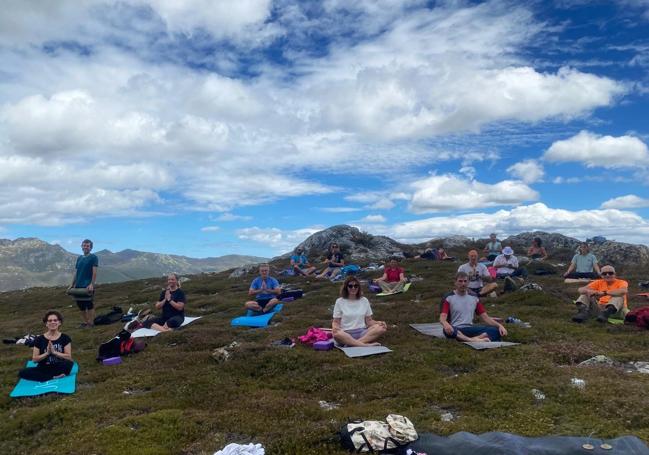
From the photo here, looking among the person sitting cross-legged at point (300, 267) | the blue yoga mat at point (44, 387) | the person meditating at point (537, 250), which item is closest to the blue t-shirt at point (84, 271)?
the blue yoga mat at point (44, 387)

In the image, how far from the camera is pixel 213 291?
37875 millimetres

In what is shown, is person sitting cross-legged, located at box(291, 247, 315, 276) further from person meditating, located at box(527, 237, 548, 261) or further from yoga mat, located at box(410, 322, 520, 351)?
yoga mat, located at box(410, 322, 520, 351)

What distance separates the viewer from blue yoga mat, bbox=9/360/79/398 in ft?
39.3

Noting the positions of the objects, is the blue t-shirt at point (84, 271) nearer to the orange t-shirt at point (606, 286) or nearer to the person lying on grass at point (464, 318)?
the person lying on grass at point (464, 318)

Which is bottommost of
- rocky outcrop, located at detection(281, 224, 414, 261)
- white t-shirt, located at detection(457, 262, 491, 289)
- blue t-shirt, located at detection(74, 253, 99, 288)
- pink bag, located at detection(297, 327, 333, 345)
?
pink bag, located at detection(297, 327, 333, 345)

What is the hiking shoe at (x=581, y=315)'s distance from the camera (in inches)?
697

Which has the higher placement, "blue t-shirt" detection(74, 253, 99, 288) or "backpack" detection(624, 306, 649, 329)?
"blue t-shirt" detection(74, 253, 99, 288)

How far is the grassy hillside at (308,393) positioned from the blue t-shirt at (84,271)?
406 centimetres

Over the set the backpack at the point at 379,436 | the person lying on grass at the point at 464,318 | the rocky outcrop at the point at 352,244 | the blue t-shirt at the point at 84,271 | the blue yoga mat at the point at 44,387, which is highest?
the rocky outcrop at the point at 352,244

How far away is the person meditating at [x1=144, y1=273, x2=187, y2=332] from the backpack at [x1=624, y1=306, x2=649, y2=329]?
17.0 m

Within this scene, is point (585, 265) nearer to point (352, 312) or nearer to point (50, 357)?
point (352, 312)

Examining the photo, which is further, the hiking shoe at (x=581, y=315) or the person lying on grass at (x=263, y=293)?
the person lying on grass at (x=263, y=293)

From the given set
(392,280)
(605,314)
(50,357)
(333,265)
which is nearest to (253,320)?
(50,357)

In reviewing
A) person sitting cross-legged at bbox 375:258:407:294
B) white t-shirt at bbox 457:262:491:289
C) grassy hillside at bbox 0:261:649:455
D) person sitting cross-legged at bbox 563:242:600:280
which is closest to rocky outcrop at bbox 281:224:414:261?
person sitting cross-legged at bbox 375:258:407:294
